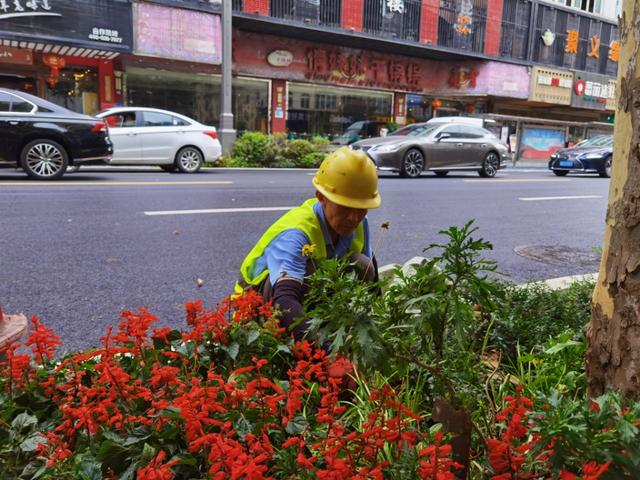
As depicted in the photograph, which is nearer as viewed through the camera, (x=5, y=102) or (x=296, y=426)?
(x=296, y=426)

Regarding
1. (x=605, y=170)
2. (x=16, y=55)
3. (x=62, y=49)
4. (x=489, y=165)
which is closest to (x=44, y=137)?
(x=62, y=49)

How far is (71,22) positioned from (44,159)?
7357 millimetres

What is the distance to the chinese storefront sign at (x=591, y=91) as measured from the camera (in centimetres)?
2997

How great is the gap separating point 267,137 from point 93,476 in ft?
54.6

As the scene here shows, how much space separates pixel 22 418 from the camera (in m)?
1.46

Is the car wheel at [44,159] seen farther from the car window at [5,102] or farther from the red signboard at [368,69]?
the red signboard at [368,69]

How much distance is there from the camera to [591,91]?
30.7m

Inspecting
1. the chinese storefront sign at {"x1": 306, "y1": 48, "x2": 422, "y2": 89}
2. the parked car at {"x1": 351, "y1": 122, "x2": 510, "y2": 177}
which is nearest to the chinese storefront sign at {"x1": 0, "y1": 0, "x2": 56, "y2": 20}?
the parked car at {"x1": 351, "y1": 122, "x2": 510, "y2": 177}

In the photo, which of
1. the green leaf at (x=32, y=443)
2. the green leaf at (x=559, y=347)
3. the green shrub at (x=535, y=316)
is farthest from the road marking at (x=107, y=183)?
the green leaf at (x=559, y=347)

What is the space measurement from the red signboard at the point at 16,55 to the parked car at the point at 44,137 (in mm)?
7208

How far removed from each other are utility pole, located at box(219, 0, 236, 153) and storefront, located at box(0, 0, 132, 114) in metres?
2.88

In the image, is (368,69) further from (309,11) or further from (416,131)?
(416,131)

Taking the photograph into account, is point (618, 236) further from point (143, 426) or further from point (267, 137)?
point (267, 137)

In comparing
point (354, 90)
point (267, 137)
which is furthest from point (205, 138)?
point (354, 90)
